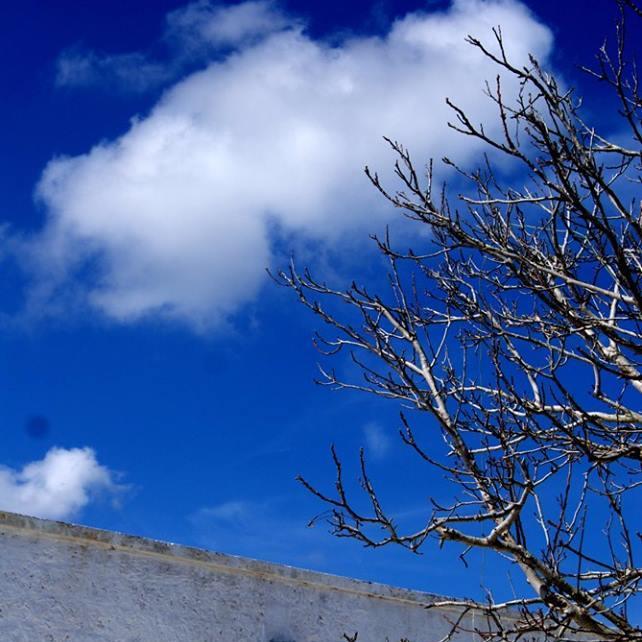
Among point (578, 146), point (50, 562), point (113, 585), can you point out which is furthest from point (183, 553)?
point (578, 146)

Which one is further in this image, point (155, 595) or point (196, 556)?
point (196, 556)

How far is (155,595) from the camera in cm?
764

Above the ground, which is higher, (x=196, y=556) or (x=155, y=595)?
(x=196, y=556)

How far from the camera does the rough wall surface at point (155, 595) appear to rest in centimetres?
702

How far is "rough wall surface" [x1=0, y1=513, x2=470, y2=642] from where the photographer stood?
7.02 m

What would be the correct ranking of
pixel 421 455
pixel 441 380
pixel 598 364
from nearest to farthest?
pixel 598 364
pixel 421 455
pixel 441 380

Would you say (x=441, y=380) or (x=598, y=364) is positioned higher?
(x=441, y=380)

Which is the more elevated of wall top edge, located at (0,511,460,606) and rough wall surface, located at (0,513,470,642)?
wall top edge, located at (0,511,460,606)

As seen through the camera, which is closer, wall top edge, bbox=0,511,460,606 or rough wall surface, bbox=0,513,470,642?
rough wall surface, bbox=0,513,470,642

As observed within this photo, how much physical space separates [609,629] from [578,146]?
8.32 feet

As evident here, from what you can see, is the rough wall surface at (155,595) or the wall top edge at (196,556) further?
the wall top edge at (196,556)

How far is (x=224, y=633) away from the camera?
7.90 metres

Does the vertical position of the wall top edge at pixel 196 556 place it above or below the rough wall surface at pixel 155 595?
above

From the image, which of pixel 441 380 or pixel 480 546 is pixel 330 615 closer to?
Answer: pixel 441 380
